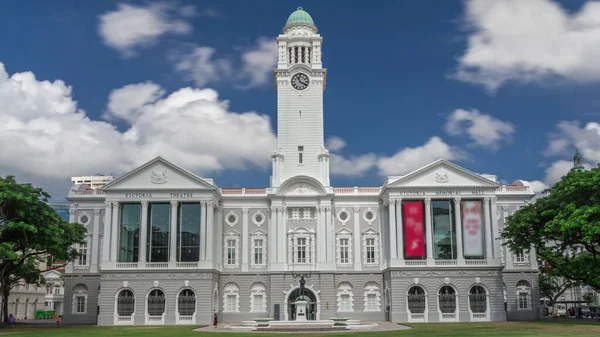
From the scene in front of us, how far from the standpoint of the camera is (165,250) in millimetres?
60875

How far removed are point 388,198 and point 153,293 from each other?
2300cm

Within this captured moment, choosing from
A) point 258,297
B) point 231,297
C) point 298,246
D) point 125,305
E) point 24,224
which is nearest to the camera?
point 24,224

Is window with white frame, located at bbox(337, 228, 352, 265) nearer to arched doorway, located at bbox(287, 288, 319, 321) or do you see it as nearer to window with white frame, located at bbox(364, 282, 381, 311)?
window with white frame, located at bbox(364, 282, 381, 311)

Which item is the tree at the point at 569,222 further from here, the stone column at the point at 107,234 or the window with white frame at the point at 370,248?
the stone column at the point at 107,234

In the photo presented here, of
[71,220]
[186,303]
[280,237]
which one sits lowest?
[186,303]

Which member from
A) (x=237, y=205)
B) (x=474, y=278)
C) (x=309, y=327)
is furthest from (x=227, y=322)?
(x=474, y=278)

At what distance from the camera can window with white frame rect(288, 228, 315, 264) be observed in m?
62.8

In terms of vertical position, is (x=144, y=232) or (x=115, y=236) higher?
(x=144, y=232)

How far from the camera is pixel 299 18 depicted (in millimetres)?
69188

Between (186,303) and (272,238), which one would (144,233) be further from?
(272,238)

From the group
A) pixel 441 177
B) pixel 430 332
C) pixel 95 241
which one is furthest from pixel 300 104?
pixel 430 332

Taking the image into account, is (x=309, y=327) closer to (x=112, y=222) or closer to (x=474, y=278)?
(x=474, y=278)

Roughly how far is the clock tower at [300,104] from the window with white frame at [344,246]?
5.15m

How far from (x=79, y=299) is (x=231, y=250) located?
15.8 m
